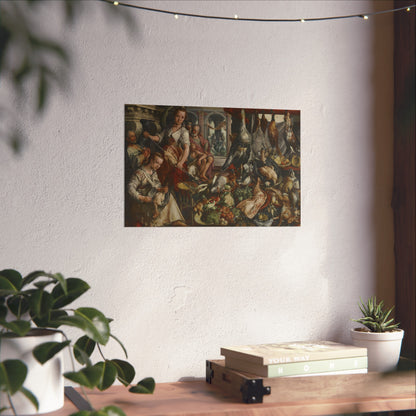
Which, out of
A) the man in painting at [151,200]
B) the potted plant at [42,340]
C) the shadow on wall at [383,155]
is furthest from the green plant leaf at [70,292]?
the shadow on wall at [383,155]

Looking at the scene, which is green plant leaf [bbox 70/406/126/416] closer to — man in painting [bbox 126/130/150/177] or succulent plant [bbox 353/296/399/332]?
man in painting [bbox 126/130/150/177]

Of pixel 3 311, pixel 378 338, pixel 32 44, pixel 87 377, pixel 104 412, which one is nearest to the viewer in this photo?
pixel 32 44

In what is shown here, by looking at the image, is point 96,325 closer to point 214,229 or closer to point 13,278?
point 13,278

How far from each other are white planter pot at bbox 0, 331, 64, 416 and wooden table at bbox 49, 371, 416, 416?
5 cm

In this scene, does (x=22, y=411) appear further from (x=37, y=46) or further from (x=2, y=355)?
(x=37, y=46)

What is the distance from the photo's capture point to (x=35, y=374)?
1.47 m

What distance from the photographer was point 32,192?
1875 mm

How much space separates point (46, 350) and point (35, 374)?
114 millimetres

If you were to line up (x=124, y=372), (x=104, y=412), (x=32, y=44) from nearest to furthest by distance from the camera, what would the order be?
(x=32, y=44), (x=104, y=412), (x=124, y=372)

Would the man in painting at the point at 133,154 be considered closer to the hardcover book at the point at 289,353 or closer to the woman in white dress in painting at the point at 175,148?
the woman in white dress in painting at the point at 175,148

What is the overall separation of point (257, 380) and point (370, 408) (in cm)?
33

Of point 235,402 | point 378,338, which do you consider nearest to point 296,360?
point 235,402

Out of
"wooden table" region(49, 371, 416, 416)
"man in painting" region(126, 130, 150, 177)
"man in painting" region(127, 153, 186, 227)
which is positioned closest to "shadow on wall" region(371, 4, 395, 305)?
"wooden table" region(49, 371, 416, 416)

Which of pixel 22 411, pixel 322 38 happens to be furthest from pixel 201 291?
pixel 322 38
